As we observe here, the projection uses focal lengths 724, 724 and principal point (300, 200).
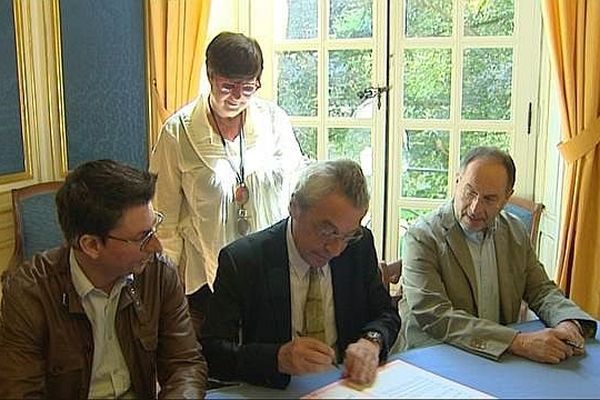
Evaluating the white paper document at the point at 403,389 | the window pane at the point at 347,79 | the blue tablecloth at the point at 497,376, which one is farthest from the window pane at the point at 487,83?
the white paper document at the point at 403,389

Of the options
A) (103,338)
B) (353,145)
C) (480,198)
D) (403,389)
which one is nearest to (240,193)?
(480,198)

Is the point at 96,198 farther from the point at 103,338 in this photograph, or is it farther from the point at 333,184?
the point at 333,184

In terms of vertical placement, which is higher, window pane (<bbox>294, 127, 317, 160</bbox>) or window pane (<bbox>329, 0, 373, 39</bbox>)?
window pane (<bbox>329, 0, 373, 39</bbox>)

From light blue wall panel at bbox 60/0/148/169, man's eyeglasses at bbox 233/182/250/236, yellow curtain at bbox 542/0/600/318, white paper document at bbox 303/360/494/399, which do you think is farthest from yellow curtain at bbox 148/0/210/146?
white paper document at bbox 303/360/494/399

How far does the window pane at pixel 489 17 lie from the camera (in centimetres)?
332

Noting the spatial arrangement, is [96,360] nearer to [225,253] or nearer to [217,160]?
[225,253]

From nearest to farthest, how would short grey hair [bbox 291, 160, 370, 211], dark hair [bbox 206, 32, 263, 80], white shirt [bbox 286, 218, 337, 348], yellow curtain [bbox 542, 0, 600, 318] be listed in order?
short grey hair [bbox 291, 160, 370, 211] < white shirt [bbox 286, 218, 337, 348] < dark hair [bbox 206, 32, 263, 80] < yellow curtain [bbox 542, 0, 600, 318]

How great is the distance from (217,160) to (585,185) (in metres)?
1.51

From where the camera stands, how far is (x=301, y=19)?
3.70m

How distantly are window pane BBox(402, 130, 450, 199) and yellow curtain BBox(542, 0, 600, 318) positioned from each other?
2.14 feet

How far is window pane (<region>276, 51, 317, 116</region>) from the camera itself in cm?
372

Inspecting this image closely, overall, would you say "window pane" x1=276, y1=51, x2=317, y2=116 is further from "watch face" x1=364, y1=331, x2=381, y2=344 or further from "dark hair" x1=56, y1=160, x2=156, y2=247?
"dark hair" x1=56, y1=160, x2=156, y2=247

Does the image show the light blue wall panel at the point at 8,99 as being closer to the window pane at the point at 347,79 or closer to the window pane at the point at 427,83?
the window pane at the point at 347,79

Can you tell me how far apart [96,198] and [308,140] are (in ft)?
7.38
